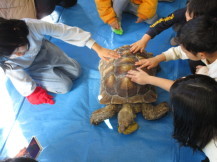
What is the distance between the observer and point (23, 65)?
1376 millimetres

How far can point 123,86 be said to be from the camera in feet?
4.15

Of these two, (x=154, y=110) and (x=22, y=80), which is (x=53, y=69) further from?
(x=154, y=110)

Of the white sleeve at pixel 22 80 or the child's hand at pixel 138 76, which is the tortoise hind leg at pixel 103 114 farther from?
the white sleeve at pixel 22 80

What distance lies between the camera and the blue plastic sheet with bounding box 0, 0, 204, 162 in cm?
128

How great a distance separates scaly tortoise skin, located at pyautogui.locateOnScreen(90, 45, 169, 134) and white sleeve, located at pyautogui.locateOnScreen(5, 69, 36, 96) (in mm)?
506

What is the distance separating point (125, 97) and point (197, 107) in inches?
22.8

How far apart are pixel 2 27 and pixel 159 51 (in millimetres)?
1203

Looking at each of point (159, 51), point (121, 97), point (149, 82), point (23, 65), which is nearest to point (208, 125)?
point (149, 82)

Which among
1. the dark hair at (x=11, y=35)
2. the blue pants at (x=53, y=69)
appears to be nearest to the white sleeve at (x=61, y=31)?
the dark hair at (x=11, y=35)

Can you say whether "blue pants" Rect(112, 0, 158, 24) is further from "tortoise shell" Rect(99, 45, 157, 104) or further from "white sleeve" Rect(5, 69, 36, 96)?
A: "white sleeve" Rect(5, 69, 36, 96)

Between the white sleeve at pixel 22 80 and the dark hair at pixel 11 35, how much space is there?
0.95 feet

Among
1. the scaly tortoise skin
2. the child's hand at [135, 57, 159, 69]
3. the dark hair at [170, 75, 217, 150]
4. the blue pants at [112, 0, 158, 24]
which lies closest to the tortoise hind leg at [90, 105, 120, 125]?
the scaly tortoise skin

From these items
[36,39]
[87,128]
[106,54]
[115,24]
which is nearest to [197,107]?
[106,54]

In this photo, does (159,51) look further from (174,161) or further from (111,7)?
(174,161)
